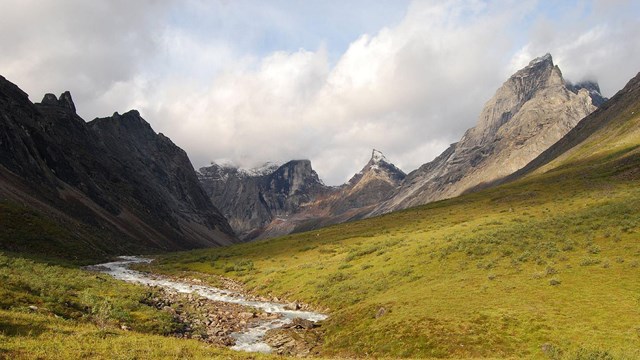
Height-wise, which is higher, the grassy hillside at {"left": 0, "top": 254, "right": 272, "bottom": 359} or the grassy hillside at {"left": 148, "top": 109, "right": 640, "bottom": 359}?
the grassy hillside at {"left": 0, "top": 254, "right": 272, "bottom": 359}

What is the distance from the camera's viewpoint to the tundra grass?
→ 28.5m

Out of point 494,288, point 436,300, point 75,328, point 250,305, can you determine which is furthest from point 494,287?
point 75,328

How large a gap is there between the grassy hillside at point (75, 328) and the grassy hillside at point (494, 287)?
14.3 meters

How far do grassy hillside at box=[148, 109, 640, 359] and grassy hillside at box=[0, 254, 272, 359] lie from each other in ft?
46.9

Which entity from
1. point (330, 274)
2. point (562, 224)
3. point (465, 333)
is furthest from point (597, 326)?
point (330, 274)

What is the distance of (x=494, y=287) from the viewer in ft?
128

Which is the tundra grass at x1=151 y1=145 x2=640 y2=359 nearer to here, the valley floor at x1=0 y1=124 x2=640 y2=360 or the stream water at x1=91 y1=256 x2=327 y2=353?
the valley floor at x1=0 y1=124 x2=640 y2=360

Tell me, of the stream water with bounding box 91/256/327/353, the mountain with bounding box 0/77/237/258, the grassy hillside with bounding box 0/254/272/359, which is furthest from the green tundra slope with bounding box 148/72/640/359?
the mountain with bounding box 0/77/237/258

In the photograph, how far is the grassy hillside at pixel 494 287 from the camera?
93.5 ft

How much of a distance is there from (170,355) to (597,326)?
27.4m

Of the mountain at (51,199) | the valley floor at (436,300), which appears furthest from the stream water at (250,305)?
the mountain at (51,199)

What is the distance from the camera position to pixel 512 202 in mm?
98938

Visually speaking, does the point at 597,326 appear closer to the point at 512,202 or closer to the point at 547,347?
the point at 547,347

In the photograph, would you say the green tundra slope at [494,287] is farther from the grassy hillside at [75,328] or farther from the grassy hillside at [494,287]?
the grassy hillside at [75,328]
